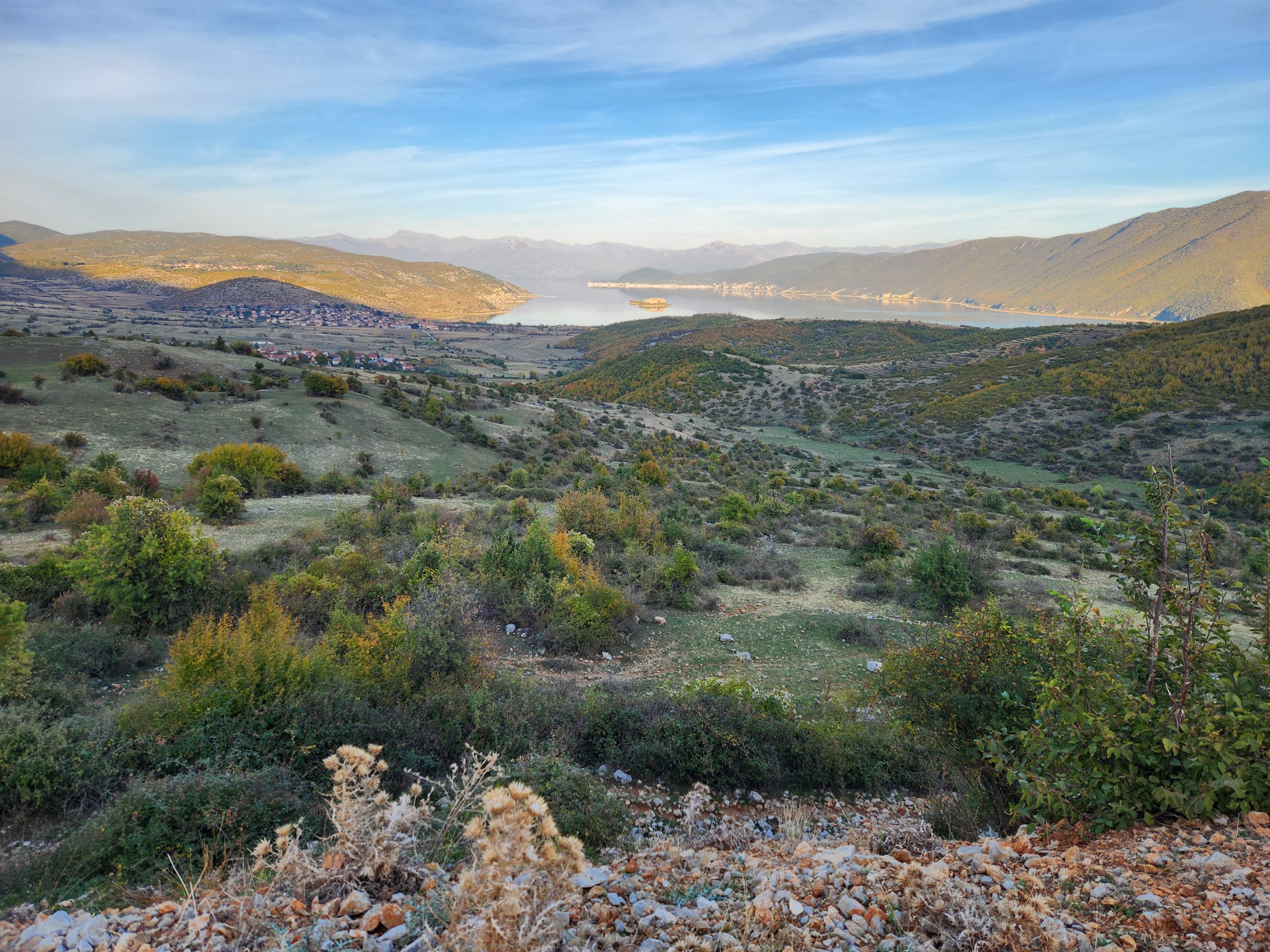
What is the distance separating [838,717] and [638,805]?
3125mm

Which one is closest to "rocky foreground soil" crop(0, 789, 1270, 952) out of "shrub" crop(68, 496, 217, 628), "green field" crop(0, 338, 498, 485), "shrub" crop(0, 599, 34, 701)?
"shrub" crop(0, 599, 34, 701)

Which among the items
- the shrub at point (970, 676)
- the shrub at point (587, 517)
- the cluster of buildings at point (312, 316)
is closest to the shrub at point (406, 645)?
the shrub at point (970, 676)

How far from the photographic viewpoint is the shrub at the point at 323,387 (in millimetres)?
31984

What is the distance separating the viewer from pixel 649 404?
61.4 metres

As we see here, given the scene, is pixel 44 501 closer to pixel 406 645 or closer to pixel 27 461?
pixel 27 461

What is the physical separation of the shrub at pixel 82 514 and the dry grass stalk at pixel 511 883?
1400 centimetres

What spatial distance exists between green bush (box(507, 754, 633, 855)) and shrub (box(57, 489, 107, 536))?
12.1 metres

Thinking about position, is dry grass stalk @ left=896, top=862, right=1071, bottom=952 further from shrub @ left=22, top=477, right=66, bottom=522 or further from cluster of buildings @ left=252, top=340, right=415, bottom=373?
cluster of buildings @ left=252, top=340, right=415, bottom=373

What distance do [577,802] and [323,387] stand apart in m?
32.7

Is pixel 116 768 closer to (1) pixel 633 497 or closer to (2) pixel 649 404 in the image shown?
(1) pixel 633 497

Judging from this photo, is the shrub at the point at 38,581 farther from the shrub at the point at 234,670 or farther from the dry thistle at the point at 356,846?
the dry thistle at the point at 356,846

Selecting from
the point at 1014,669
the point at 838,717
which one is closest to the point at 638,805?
the point at 838,717

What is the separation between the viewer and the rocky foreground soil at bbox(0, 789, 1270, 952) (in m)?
2.56

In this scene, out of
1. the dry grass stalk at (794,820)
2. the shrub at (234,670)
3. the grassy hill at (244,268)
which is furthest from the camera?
the grassy hill at (244,268)
